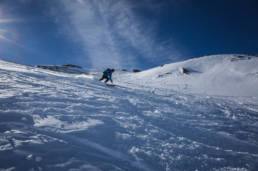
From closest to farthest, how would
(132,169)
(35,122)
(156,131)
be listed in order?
(132,169) < (35,122) < (156,131)

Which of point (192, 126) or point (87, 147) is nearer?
point (87, 147)

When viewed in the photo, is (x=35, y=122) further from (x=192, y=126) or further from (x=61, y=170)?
(x=192, y=126)

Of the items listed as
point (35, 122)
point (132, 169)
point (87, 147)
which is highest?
point (35, 122)

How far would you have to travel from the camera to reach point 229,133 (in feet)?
10.2

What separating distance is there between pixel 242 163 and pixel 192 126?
135 cm

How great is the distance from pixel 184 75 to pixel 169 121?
1986cm

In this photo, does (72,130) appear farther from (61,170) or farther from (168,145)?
(168,145)

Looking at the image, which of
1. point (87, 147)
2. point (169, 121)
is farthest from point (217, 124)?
point (87, 147)

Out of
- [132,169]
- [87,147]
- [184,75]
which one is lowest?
[132,169]


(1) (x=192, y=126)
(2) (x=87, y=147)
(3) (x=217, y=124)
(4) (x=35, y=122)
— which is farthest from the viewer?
(3) (x=217, y=124)

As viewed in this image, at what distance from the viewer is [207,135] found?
2.90 m

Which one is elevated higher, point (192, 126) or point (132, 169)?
point (192, 126)

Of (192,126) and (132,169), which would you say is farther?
(192,126)

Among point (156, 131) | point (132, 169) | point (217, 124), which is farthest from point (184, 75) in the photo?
point (132, 169)
